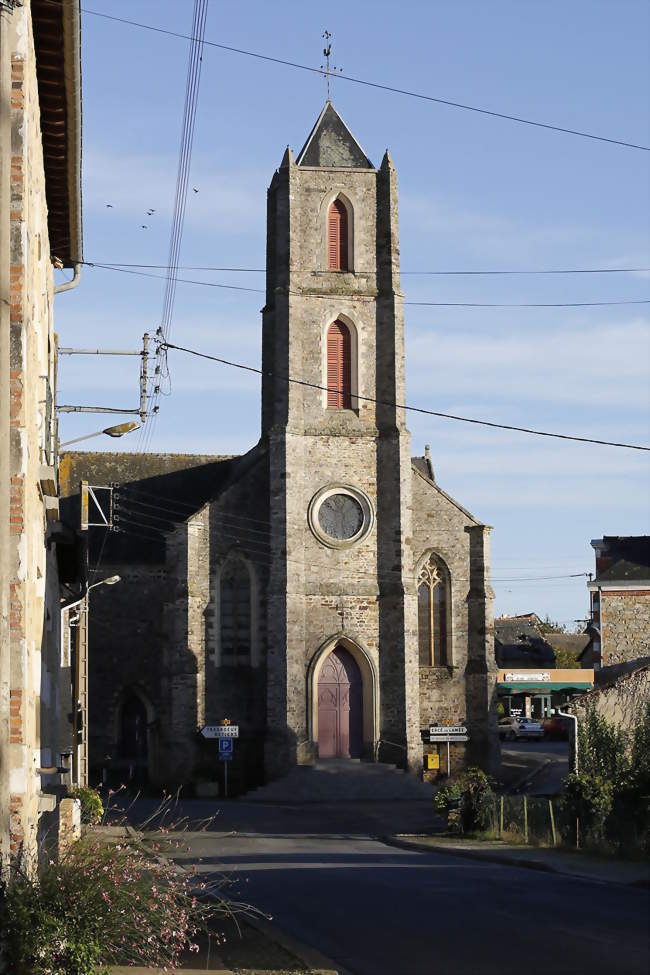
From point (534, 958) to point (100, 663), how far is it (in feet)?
133

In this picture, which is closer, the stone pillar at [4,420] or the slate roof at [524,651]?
the stone pillar at [4,420]

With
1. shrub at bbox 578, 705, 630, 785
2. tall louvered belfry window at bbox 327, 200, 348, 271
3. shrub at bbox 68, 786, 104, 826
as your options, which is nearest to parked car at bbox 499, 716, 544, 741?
tall louvered belfry window at bbox 327, 200, 348, 271

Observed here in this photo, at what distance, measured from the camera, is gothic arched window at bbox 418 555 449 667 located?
47.7 m

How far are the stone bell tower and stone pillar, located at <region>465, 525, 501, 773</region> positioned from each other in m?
2.36

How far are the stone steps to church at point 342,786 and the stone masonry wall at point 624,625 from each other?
39.4 feet

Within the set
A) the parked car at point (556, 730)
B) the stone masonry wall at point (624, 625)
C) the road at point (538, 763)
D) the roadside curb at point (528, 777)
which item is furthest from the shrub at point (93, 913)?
the parked car at point (556, 730)

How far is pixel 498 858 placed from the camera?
24.7 meters

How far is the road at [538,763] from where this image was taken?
43.3 meters

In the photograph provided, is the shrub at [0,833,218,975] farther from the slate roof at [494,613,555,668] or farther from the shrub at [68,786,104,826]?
the slate roof at [494,613,555,668]

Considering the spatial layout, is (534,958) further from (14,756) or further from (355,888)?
(355,888)

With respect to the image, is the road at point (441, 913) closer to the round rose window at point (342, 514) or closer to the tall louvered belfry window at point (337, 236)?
the round rose window at point (342, 514)

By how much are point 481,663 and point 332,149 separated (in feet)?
59.2

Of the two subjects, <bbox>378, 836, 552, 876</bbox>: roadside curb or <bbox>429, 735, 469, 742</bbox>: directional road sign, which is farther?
<bbox>429, 735, 469, 742</bbox>: directional road sign

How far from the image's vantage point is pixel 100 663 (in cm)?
5206
